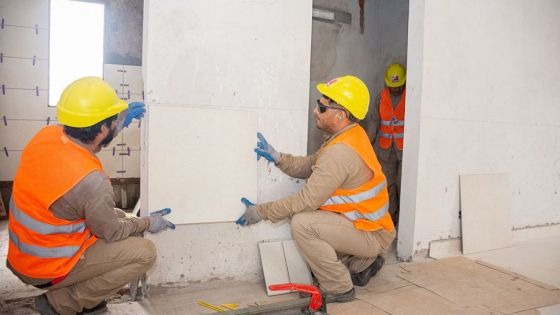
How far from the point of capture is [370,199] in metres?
2.40

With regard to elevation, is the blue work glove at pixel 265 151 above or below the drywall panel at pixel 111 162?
above

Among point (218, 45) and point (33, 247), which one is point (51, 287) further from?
point (218, 45)

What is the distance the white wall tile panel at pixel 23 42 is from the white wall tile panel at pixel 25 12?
0.27ft

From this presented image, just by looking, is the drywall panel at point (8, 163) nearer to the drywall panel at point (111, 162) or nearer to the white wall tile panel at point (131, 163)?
the drywall panel at point (111, 162)

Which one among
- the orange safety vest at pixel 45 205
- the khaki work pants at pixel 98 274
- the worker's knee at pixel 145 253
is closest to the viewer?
the orange safety vest at pixel 45 205

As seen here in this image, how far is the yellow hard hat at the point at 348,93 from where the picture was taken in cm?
238

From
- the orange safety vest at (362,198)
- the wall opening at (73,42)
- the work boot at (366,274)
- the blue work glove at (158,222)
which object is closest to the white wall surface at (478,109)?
the work boot at (366,274)

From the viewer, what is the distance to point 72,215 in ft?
5.66

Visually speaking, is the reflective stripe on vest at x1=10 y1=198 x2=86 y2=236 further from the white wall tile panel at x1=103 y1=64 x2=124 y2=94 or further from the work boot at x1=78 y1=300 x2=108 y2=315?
the white wall tile panel at x1=103 y1=64 x2=124 y2=94

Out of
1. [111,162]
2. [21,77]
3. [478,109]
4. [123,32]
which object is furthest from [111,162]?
[478,109]

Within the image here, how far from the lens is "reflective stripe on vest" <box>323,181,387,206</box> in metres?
2.38

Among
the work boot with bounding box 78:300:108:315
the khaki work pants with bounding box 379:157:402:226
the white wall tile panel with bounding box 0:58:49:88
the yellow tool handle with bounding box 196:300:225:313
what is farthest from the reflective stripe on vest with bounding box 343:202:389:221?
the white wall tile panel with bounding box 0:58:49:88

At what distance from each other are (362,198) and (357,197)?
0.10 feet

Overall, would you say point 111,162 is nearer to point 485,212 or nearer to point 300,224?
point 300,224
